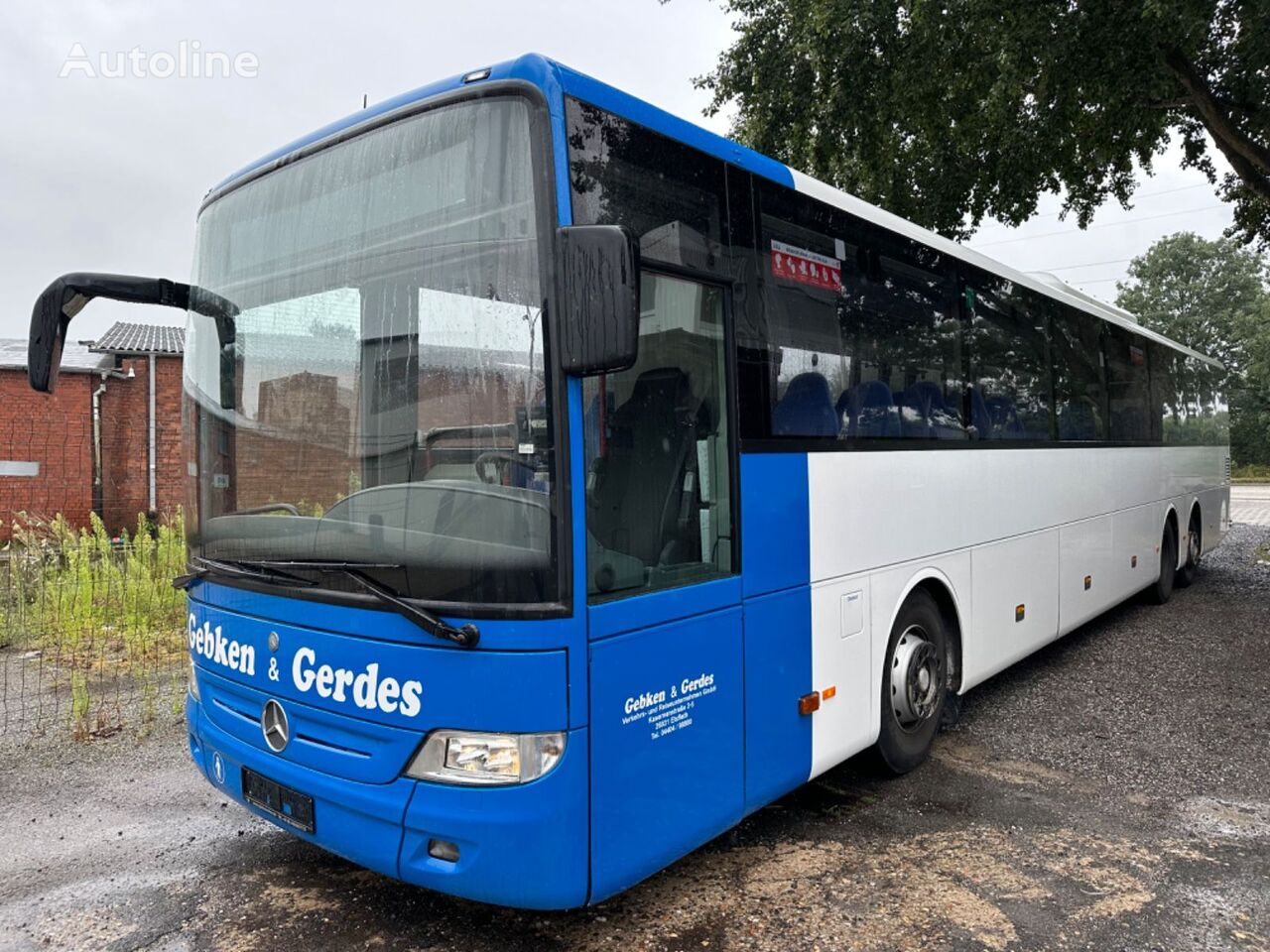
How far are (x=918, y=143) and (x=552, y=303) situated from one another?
11.0 metres

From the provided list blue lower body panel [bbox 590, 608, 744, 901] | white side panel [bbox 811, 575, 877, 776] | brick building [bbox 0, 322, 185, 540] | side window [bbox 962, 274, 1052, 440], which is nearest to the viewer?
blue lower body panel [bbox 590, 608, 744, 901]

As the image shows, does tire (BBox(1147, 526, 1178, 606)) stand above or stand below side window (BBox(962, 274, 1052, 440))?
below

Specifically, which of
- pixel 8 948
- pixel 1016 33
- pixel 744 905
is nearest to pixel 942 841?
pixel 744 905

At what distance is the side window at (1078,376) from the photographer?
23.2 ft

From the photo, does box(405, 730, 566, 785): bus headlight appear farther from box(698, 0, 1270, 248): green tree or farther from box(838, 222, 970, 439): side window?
box(698, 0, 1270, 248): green tree

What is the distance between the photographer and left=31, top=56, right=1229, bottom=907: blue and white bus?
2674 mm

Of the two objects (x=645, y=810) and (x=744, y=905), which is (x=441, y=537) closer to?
(x=645, y=810)

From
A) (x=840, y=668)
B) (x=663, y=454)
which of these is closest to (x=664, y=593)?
(x=663, y=454)

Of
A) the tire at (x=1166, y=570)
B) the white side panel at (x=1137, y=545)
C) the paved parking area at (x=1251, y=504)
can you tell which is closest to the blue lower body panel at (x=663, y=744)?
the white side panel at (x=1137, y=545)

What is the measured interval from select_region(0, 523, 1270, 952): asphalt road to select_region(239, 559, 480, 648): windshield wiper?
129cm

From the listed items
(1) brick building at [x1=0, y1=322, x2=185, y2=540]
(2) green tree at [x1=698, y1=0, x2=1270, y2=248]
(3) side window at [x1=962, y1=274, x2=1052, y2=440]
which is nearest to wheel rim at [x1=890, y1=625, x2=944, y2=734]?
(3) side window at [x1=962, y1=274, x2=1052, y2=440]

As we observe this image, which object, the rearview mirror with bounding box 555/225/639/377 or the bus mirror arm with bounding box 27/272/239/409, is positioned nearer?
the rearview mirror with bounding box 555/225/639/377

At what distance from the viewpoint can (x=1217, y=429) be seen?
13.1m

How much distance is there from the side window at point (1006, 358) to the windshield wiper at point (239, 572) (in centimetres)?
414
